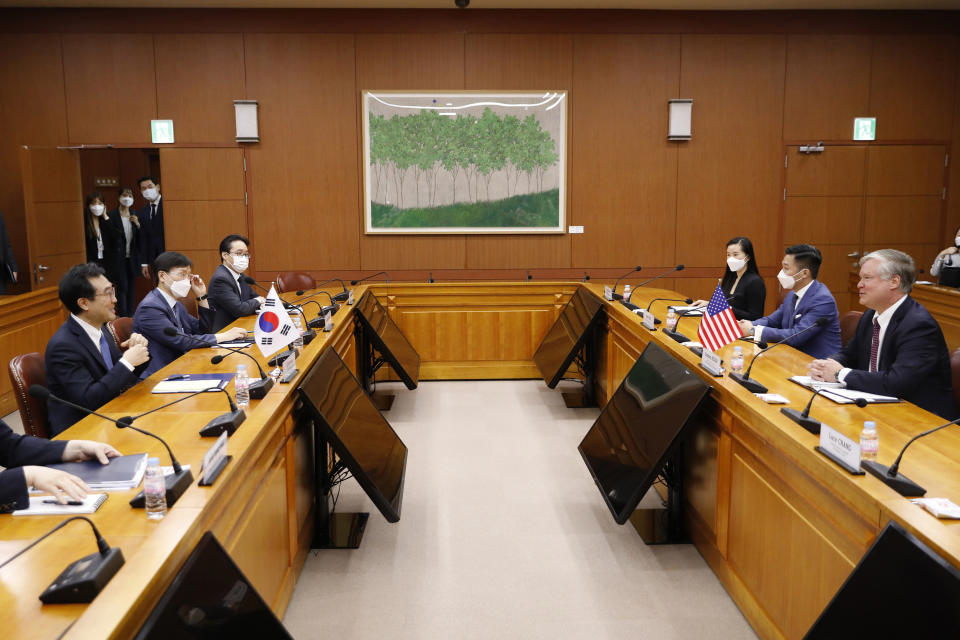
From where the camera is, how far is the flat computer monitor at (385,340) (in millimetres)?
4730

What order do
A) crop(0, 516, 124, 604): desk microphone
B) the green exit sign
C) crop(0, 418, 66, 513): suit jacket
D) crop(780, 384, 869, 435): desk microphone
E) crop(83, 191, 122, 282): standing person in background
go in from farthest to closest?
crop(83, 191, 122, 282): standing person in background < the green exit sign < crop(780, 384, 869, 435): desk microphone < crop(0, 418, 66, 513): suit jacket < crop(0, 516, 124, 604): desk microphone

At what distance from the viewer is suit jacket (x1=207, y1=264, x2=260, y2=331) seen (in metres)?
4.84

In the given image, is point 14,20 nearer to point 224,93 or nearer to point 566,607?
point 224,93

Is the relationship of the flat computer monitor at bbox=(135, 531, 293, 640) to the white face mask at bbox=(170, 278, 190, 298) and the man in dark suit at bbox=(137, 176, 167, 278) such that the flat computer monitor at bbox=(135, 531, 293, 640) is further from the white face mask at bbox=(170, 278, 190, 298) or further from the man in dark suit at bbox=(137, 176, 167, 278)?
the man in dark suit at bbox=(137, 176, 167, 278)

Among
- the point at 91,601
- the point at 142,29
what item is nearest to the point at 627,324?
the point at 91,601

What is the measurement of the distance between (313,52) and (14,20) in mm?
2663

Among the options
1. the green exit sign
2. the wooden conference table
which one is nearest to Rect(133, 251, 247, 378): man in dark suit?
the wooden conference table

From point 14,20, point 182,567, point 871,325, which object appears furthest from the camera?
point 14,20

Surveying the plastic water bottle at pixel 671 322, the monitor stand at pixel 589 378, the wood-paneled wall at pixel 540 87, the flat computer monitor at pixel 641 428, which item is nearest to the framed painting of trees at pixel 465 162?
the wood-paneled wall at pixel 540 87

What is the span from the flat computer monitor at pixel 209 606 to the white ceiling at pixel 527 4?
5.92m

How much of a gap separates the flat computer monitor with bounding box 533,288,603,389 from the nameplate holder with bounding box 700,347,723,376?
5.52ft

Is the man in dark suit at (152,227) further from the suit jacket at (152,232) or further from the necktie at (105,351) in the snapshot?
the necktie at (105,351)

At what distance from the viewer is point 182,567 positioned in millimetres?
1585

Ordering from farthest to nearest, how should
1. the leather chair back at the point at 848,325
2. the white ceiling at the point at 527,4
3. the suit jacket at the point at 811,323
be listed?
the white ceiling at the point at 527,4, the leather chair back at the point at 848,325, the suit jacket at the point at 811,323
